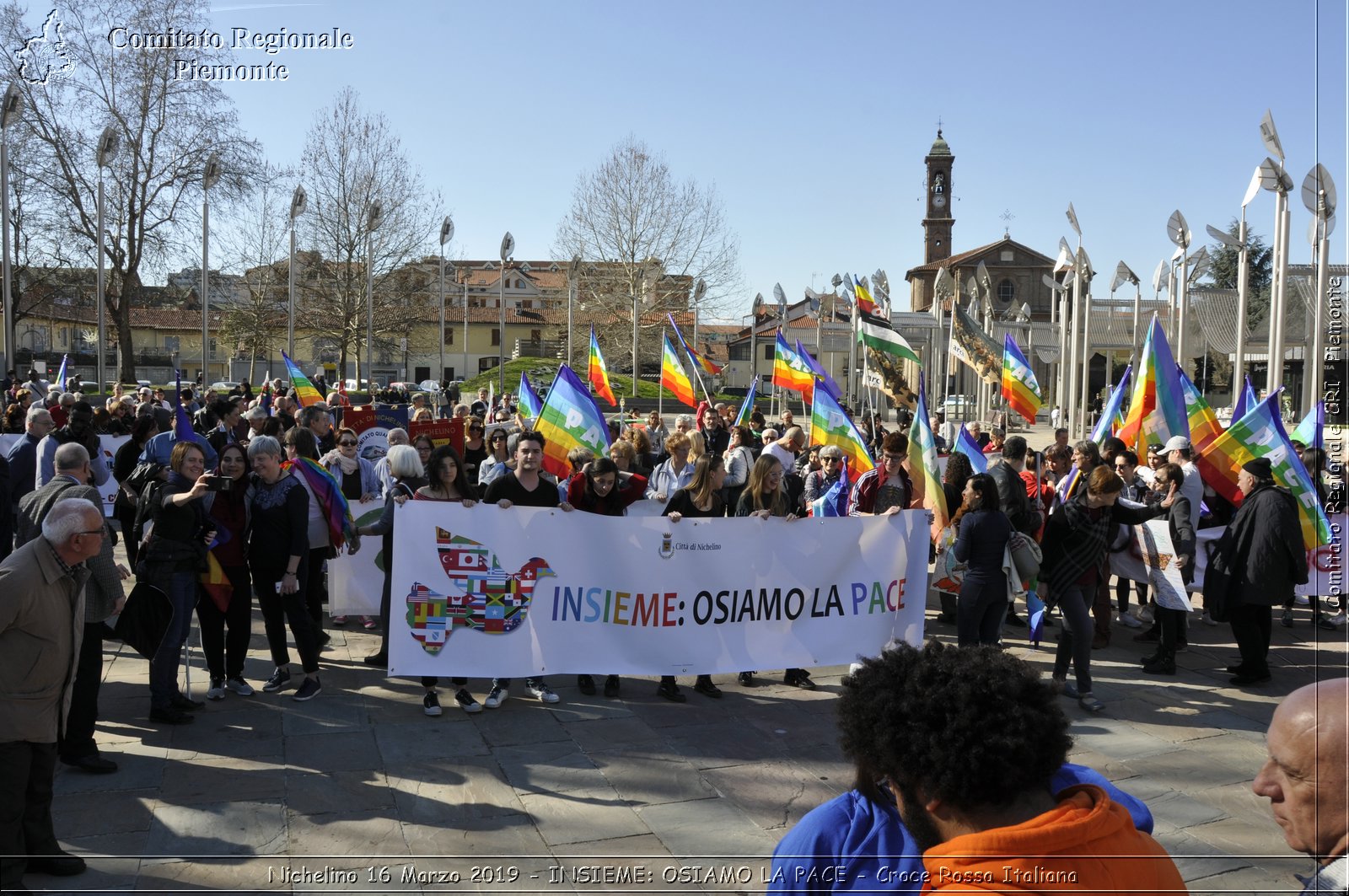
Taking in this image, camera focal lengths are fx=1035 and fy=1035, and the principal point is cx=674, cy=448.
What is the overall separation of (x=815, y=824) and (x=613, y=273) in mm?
51808

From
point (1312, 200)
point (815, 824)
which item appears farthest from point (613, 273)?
point (815, 824)

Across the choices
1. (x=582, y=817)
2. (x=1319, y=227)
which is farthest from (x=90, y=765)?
(x=1319, y=227)

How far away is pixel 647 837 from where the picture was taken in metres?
4.96

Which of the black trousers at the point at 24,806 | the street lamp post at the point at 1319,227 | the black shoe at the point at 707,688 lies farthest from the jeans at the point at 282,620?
the street lamp post at the point at 1319,227

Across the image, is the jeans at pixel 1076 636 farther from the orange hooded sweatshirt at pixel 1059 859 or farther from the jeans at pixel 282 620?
the orange hooded sweatshirt at pixel 1059 859

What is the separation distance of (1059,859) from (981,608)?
5.38 metres

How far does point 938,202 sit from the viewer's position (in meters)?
108

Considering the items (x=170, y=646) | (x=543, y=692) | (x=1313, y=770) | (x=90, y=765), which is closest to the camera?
(x=1313, y=770)

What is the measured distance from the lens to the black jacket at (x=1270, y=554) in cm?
748

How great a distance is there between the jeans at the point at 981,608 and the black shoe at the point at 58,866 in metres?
5.22

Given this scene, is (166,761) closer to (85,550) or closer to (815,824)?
(85,550)

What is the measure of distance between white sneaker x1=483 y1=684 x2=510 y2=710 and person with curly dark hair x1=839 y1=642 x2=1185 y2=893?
4742 mm

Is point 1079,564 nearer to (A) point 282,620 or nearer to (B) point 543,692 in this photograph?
(B) point 543,692

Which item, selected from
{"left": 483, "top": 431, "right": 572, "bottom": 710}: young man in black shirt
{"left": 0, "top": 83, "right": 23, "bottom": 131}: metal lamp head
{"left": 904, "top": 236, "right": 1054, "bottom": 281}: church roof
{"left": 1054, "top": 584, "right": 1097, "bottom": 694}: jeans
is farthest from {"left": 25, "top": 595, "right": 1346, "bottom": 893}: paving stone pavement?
{"left": 904, "top": 236, "right": 1054, "bottom": 281}: church roof
